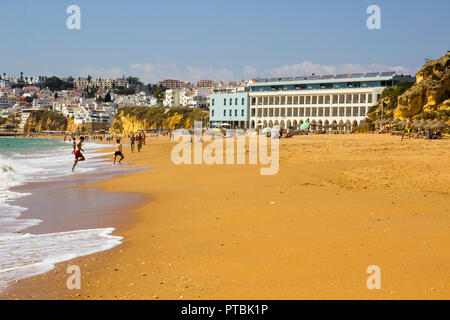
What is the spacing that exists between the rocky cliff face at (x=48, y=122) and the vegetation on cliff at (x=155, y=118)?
144ft

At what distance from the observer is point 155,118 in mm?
126562

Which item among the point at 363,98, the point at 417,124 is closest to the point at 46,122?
the point at 363,98

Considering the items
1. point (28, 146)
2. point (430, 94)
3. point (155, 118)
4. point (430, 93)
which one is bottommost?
point (28, 146)

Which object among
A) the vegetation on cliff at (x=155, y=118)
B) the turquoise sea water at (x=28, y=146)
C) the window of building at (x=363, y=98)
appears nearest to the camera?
the turquoise sea water at (x=28, y=146)

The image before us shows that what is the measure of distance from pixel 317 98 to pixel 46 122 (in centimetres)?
13737

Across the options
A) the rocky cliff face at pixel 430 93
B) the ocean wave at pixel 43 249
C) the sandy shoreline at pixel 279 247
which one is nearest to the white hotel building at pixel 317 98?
the rocky cliff face at pixel 430 93

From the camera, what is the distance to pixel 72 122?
182 metres

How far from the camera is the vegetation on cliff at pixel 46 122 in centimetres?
18388

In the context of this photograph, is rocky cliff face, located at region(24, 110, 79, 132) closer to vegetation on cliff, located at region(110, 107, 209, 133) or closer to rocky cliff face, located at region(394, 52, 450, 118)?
vegetation on cliff, located at region(110, 107, 209, 133)

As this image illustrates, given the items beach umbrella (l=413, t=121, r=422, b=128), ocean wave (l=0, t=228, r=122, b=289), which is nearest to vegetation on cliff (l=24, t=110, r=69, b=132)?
beach umbrella (l=413, t=121, r=422, b=128)

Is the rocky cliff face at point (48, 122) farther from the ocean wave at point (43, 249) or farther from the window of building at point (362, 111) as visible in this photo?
the ocean wave at point (43, 249)

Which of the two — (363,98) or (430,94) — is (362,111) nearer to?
(363,98)
